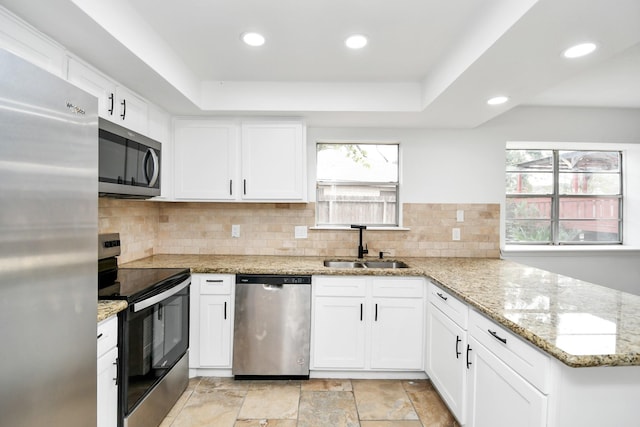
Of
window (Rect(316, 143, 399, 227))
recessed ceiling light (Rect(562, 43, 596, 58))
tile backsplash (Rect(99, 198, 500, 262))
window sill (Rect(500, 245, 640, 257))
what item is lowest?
window sill (Rect(500, 245, 640, 257))

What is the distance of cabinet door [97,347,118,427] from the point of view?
1.49 metres

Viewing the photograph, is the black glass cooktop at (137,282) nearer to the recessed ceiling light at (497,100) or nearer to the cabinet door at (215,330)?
the cabinet door at (215,330)

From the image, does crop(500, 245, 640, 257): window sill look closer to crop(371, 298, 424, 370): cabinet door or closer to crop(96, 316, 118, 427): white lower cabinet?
crop(371, 298, 424, 370): cabinet door

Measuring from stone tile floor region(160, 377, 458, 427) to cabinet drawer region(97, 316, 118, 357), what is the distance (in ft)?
2.86

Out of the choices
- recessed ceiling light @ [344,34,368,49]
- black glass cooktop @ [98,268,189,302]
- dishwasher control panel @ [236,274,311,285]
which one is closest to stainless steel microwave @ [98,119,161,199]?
black glass cooktop @ [98,268,189,302]

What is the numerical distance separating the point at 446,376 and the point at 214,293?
1.77 meters

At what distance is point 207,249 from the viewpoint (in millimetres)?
3246

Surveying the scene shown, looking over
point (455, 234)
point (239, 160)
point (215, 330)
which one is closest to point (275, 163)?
point (239, 160)

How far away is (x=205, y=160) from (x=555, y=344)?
272 centimetres

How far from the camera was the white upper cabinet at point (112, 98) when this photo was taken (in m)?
1.77

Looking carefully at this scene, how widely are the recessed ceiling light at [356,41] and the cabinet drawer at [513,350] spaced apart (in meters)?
1.70

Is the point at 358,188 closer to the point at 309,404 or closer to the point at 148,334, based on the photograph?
the point at 309,404

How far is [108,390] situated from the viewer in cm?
156

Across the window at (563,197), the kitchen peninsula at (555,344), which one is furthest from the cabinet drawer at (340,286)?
the window at (563,197)
